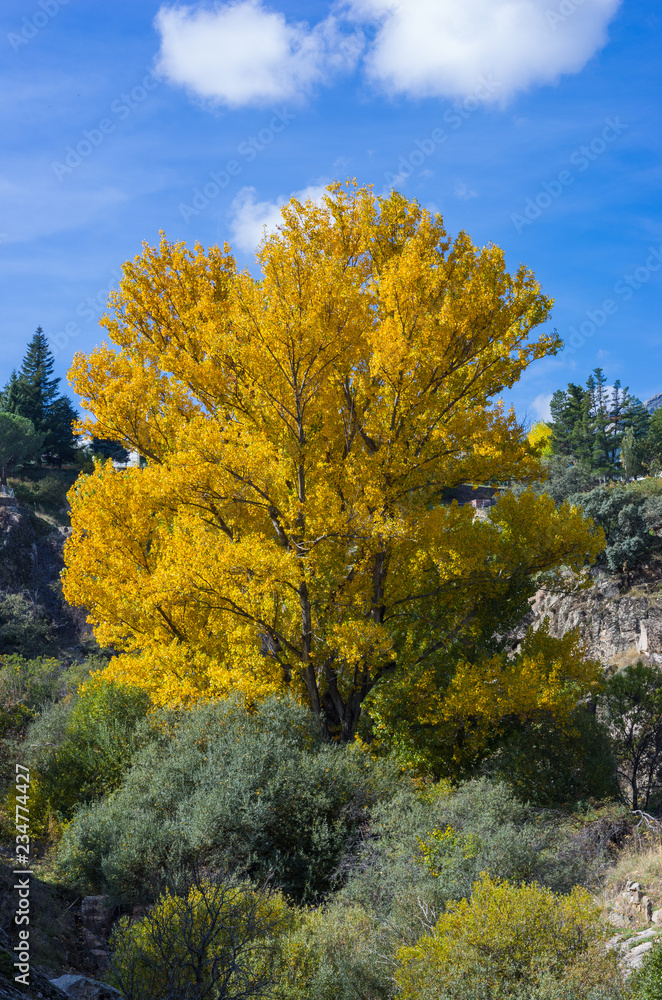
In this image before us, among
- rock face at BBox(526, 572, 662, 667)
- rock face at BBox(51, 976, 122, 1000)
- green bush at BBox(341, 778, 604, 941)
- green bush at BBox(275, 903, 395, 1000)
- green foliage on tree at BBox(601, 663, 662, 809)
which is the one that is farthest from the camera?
rock face at BBox(526, 572, 662, 667)

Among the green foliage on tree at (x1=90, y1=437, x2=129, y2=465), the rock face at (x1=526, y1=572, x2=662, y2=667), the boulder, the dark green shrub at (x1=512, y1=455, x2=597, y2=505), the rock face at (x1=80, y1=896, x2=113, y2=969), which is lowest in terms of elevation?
the rock face at (x1=80, y1=896, x2=113, y2=969)

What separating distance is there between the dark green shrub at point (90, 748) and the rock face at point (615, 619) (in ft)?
62.4

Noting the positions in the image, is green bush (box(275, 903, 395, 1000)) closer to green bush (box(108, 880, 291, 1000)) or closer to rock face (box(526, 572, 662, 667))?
green bush (box(108, 880, 291, 1000))

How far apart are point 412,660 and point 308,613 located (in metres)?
2.51

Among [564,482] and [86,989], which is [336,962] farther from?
[564,482]

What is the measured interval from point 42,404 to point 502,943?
5364 cm

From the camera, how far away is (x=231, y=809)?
26.2ft

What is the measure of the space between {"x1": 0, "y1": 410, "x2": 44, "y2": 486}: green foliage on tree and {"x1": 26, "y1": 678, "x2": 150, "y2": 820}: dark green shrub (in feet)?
122

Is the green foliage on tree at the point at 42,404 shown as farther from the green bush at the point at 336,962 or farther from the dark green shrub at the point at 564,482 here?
the green bush at the point at 336,962

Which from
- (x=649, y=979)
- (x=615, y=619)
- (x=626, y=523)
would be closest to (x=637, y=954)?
(x=649, y=979)

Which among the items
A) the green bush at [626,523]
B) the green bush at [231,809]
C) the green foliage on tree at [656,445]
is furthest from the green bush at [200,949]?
Answer: the green foliage on tree at [656,445]

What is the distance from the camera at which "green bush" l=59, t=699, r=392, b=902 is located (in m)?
7.89

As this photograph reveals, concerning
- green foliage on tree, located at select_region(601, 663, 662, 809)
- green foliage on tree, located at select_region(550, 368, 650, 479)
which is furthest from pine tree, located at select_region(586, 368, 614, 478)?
green foliage on tree, located at select_region(601, 663, 662, 809)

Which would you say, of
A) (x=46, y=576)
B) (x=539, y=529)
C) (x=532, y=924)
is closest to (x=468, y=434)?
(x=539, y=529)
